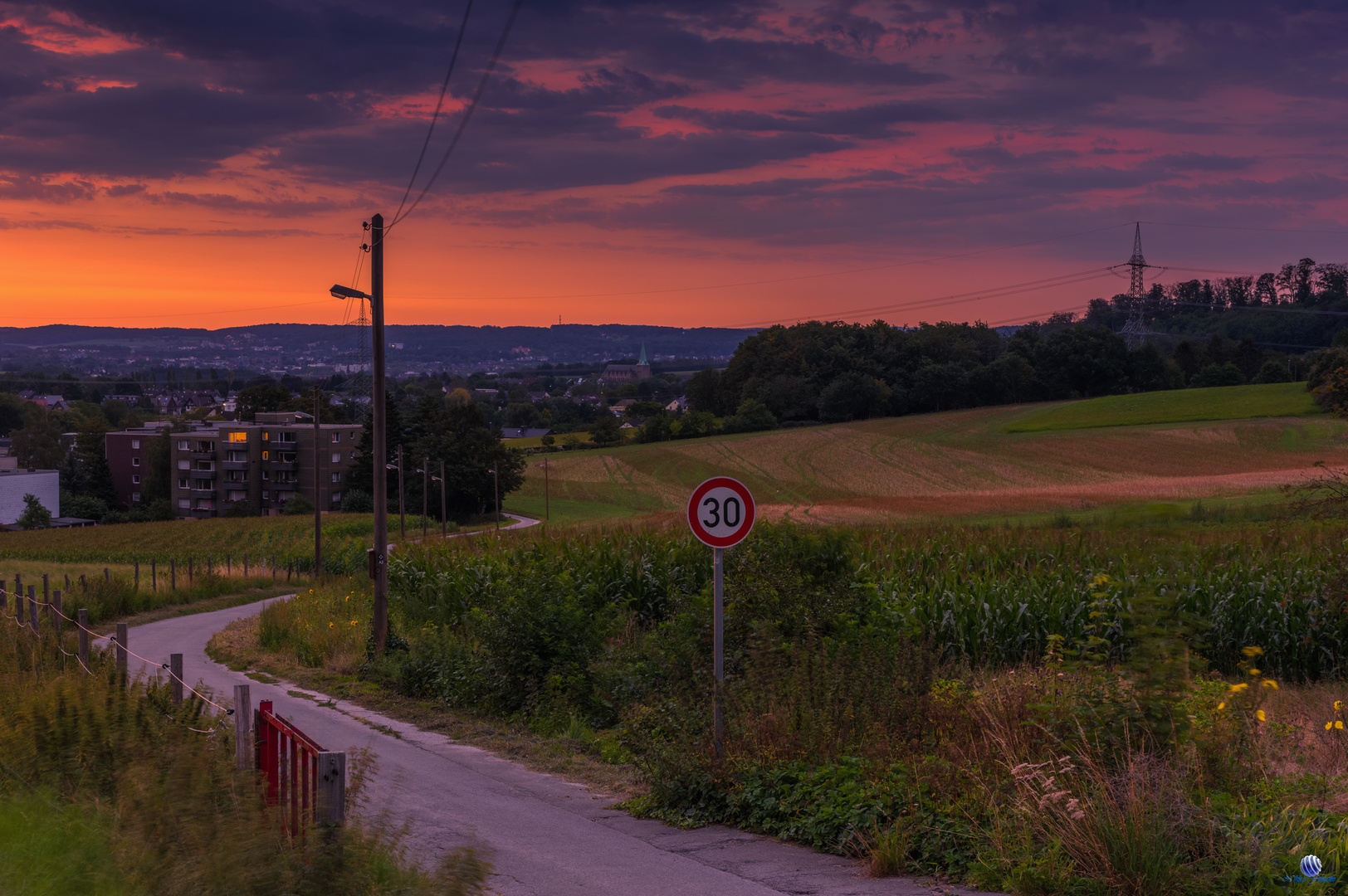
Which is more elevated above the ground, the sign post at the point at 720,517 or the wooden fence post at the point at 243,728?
the sign post at the point at 720,517

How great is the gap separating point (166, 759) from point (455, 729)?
24.3 feet

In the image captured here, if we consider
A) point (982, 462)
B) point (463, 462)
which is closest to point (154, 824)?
point (982, 462)

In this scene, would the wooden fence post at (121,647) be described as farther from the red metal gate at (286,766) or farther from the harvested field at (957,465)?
the harvested field at (957,465)

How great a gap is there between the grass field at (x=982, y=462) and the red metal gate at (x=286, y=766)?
3740cm

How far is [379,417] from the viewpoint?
19.5m

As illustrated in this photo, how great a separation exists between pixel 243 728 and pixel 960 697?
19.4 feet

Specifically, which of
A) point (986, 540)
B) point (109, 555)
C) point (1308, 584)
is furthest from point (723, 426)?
point (1308, 584)

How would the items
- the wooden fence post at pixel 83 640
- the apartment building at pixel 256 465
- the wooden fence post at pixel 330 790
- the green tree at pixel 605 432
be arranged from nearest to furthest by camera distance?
the wooden fence post at pixel 330 790, the wooden fence post at pixel 83 640, the green tree at pixel 605 432, the apartment building at pixel 256 465

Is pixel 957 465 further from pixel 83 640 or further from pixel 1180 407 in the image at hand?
pixel 83 640

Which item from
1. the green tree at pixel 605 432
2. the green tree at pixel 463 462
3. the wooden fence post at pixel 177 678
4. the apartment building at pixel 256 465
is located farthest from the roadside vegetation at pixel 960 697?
the apartment building at pixel 256 465

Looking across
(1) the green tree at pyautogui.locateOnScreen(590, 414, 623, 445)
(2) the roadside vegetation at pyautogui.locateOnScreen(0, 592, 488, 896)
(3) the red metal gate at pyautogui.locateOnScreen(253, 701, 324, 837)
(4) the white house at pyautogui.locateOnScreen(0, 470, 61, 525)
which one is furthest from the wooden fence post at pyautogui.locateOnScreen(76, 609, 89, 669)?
(4) the white house at pyautogui.locateOnScreen(0, 470, 61, 525)

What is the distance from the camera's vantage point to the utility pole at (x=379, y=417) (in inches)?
752

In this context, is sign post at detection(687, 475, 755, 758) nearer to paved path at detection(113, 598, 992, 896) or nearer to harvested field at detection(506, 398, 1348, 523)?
paved path at detection(113, 598, 992, 896)

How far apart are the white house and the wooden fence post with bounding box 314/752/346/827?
127331 mm
